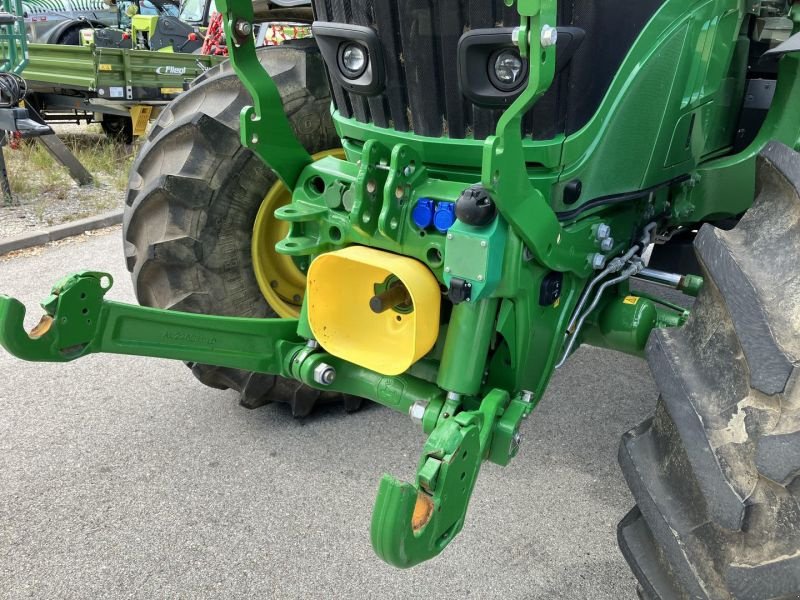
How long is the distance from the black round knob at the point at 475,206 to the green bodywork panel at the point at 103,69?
752 centimetres

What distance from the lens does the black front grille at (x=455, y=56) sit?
1643 mm

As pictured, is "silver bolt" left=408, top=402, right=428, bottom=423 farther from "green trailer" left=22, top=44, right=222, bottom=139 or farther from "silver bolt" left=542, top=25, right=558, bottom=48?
"green trailer" left=22, top=44, right=222, bottom=139

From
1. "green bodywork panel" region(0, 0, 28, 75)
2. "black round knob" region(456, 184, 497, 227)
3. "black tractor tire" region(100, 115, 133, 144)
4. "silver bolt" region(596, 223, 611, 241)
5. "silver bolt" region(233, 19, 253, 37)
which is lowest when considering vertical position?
"black tractor tire" region(100, 115, 133, 144)

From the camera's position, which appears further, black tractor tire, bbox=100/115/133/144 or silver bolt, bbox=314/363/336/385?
black tractor tire, bbox=100/115/133/144

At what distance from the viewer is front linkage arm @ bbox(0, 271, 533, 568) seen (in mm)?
1490

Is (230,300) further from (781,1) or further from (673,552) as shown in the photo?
(781,1)

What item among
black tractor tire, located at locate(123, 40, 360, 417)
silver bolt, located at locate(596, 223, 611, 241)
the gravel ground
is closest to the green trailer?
the gravel ground

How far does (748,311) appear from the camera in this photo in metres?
1.40

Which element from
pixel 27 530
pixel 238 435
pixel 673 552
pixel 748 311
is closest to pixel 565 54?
pixel 748 311

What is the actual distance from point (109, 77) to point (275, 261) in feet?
22.9

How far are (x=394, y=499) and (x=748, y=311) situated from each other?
2.50ft

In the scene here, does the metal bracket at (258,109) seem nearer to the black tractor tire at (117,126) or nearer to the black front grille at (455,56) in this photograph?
the black front grille at (455,56)

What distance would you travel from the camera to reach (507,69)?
5.30ft

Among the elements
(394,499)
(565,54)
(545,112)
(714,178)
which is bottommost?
(394,499)
